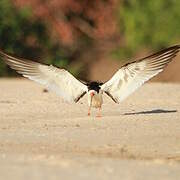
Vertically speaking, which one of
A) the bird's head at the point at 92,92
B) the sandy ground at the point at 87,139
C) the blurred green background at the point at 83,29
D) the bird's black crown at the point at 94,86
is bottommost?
the sandy ground at the point at 87,139

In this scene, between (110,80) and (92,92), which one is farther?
(110,80)

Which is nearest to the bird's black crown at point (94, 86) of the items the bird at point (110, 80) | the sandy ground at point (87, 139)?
the bird at point (110, 80)

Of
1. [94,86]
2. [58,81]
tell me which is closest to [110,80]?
[94,86]

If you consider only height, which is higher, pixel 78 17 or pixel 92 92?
pixel 78 17

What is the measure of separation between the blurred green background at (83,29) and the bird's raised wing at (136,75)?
14.2 meters

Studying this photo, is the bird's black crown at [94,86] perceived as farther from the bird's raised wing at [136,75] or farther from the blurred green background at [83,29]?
the blurred green background at [83,29]

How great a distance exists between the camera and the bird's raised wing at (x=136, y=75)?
15.3 metres

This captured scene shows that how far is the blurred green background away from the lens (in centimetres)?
3198

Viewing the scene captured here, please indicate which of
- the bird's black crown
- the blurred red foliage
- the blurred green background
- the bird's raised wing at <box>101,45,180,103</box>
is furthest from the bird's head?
the blurred red foliage

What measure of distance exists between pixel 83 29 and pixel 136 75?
27321 mm

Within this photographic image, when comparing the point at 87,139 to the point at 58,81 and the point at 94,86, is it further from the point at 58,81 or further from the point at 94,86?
the point at 58,81

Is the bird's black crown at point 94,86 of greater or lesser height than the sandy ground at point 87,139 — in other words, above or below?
above

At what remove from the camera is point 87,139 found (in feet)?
42.7

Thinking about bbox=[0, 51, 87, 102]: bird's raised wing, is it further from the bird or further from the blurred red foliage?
the blurred red foliage
